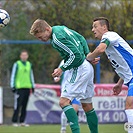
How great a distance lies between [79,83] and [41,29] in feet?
3.56

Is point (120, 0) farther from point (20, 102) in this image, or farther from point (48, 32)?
point (48, 32)

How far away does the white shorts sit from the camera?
9086 millimetres

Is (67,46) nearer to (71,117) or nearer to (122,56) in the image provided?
(122,56)

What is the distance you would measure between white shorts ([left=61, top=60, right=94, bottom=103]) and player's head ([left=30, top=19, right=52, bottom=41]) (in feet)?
2.57

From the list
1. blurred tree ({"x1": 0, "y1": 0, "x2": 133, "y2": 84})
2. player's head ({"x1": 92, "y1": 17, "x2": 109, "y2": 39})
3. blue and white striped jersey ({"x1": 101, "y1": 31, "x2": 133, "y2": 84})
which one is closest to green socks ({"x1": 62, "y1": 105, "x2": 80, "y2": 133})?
blue and white striped jersey ({"x1": 101, "y1": 31, "x2": 133, "y2": 84})

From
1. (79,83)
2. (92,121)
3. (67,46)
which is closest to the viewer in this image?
(67,46)

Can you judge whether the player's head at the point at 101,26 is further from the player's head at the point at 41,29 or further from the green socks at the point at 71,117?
the green socks at the point at 71,117

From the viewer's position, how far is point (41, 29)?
8773 mm

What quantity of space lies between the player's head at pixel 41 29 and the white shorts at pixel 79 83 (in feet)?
2.57

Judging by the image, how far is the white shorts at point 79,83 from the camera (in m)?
9.09

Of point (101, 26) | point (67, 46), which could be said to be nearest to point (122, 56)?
point (101, 26)

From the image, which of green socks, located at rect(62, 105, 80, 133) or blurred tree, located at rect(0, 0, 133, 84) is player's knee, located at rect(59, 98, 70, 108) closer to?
green socks, located at rect(62, 105, 80, 133)

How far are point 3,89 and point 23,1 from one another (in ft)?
15.1

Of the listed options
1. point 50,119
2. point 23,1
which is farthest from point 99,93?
point 23,1
